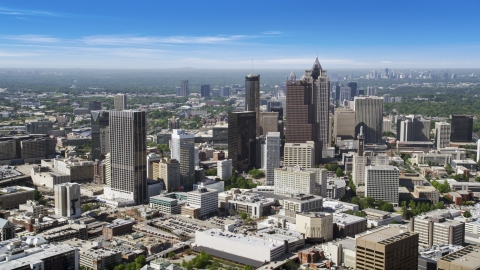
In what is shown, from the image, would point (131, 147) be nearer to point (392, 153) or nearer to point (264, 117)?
point (264, 117)

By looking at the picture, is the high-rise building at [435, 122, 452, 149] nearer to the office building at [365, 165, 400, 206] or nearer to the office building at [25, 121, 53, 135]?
the office building at [365, 165, 400, 206]

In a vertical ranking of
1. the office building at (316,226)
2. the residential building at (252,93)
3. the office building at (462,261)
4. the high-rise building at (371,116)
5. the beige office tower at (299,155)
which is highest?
the residential building at (252,93)

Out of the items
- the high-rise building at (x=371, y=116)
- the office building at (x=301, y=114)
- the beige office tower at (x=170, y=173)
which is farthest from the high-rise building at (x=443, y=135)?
the beige office tower at (x=170, y=173)

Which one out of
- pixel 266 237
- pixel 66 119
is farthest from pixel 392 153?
pixel 66 119

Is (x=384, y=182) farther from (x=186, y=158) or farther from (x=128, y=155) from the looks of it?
(x=128, y=155)

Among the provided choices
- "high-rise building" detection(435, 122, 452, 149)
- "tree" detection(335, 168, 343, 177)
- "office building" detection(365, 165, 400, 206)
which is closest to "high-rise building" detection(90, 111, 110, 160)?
"tree" detection(335, 168, 343, 177)

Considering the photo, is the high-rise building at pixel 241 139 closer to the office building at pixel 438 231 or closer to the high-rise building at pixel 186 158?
the high-rise building at pixel 186 158
